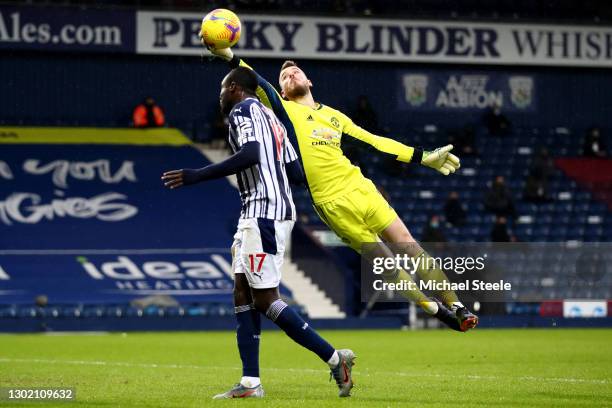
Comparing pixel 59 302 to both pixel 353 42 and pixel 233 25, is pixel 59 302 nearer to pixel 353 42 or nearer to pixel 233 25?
pixel 353 42

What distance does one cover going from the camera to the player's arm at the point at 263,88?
959cm

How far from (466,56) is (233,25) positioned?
1852 centimetres

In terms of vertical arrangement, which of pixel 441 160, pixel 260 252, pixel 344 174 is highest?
pixel 441 160

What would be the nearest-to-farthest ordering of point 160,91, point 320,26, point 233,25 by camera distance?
point 233,25, point 320,26, point 160,91

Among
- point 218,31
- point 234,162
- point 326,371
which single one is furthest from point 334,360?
point 326,371

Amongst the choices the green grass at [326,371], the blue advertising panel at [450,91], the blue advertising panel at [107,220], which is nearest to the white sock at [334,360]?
the green grass at [326,371]

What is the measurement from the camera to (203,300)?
79.7 ft

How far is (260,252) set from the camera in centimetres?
850

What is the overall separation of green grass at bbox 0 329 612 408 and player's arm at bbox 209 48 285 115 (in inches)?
91.8

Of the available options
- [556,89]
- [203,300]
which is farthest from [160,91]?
[556,89]

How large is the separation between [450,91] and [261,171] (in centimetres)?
2369

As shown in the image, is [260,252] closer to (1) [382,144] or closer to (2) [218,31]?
(2) [218,31]

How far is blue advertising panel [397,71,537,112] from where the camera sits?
3175 centimetres

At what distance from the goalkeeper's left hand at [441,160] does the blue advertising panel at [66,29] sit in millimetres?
16779
